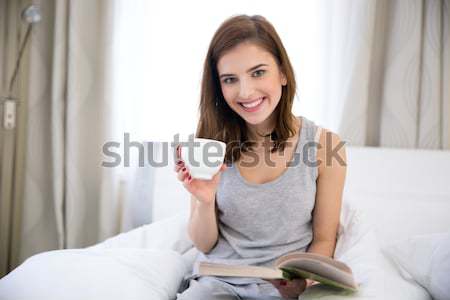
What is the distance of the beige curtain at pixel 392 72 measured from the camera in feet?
5.60

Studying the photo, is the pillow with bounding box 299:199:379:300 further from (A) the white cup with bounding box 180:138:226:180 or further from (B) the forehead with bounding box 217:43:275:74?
(B) the forehead with bounding box 217:43:275:74

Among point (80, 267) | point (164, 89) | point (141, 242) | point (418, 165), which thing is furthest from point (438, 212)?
A: point (164, 89)

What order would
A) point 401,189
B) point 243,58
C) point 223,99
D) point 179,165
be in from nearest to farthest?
point 179,165 < point 243,58 < point 223,99 < point 401,189

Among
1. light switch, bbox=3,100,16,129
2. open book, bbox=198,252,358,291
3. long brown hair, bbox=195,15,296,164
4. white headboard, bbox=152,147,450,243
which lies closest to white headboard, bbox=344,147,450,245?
white headboard, bbox=152,147,450,243

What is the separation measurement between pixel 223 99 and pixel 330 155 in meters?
0.37

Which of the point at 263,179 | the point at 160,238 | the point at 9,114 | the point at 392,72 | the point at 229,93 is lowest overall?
the point at 160,238

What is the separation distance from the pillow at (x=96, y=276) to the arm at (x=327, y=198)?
1.35 ft

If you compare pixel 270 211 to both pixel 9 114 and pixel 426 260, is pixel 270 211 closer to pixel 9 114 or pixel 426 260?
pixel 426 260

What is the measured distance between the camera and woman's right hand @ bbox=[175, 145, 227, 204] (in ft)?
3.43

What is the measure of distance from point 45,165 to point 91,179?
0.26 meters

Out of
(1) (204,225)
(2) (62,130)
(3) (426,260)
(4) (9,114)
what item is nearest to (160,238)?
(1) (204,225)

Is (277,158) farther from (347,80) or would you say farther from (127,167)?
(127,167)

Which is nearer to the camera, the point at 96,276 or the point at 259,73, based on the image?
the point at 96,276

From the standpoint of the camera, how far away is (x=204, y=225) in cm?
120
